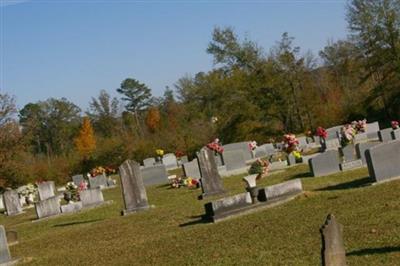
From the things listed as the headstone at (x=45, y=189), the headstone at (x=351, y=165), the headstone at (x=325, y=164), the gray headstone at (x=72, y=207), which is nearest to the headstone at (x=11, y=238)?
the gray headstone at (x=72, y=207)

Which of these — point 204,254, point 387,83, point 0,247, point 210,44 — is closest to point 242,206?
point 204,254

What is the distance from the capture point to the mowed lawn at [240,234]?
30.1 feet

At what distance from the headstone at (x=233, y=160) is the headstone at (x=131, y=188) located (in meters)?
10.3

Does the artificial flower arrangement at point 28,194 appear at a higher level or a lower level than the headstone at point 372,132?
higher

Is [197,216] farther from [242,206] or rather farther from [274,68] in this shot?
[274,68]

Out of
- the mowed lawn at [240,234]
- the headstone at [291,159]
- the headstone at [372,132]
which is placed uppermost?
the headstone at [372,132]

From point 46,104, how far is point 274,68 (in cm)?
4517

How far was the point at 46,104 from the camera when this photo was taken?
298 ft

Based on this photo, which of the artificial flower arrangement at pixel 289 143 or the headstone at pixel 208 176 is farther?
the artificial flower arrangement at pixel 289 143

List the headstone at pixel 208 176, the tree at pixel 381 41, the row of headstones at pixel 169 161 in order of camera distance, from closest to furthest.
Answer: the headstone at pixel 208 176 → the row of headstones at pixel 169 161 → the tree at pixel 381 41

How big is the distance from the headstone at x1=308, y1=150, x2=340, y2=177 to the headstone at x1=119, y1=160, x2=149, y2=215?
5517mm

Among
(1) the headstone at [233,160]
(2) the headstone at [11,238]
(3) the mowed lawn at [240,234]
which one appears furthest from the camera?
(1) the headstone at [233,160]

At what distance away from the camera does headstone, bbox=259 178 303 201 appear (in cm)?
1502

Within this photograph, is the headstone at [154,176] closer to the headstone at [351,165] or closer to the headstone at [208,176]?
the headstone at [208,176]
